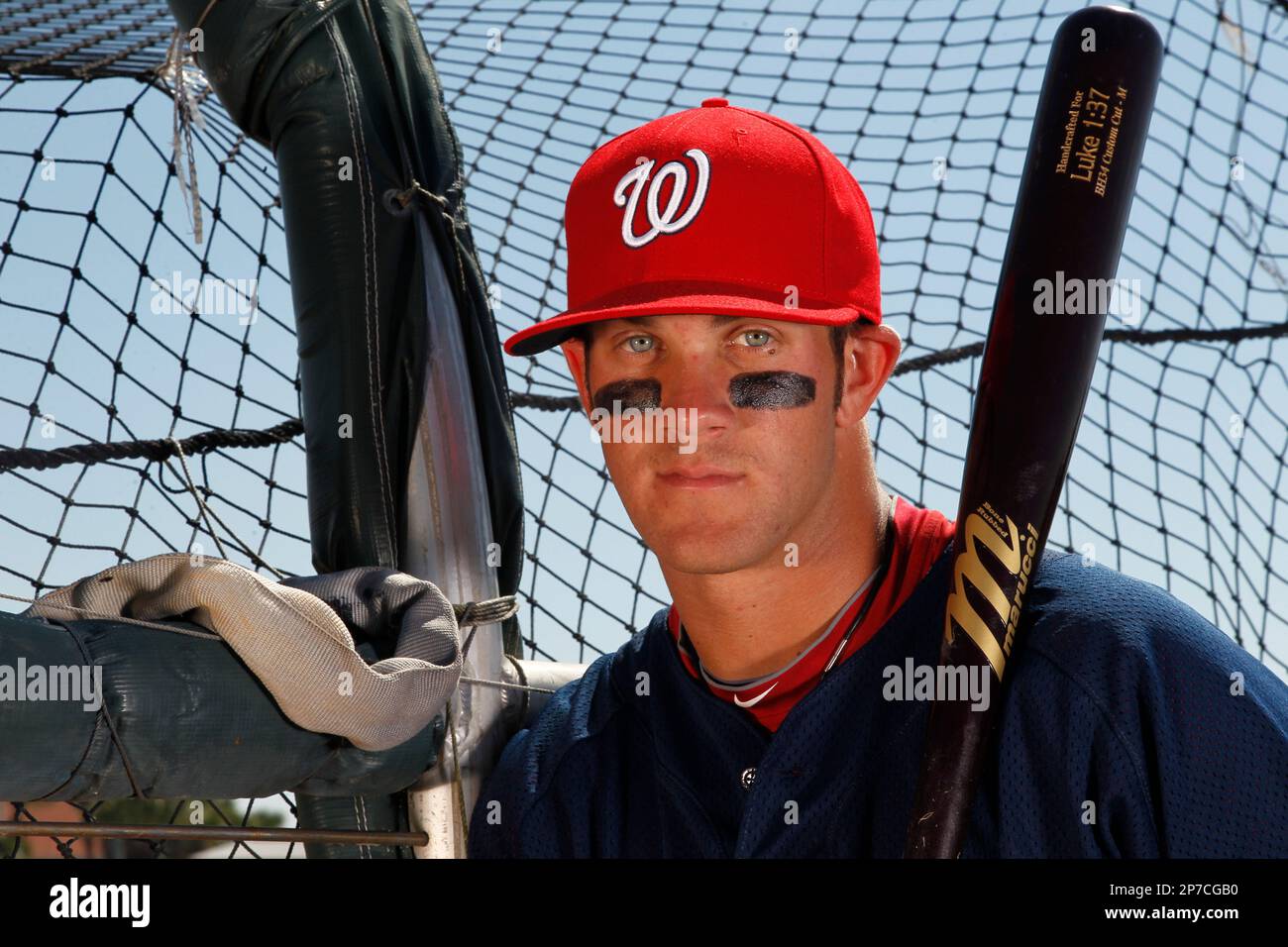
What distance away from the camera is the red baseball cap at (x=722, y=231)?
1.21 m

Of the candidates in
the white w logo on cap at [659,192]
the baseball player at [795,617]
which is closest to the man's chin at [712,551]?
the baseball player at [795,617]

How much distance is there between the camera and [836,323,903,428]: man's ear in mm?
1267

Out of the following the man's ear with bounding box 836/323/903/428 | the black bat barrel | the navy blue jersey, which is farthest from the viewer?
the man's ear with bounding box 836/323/903/428

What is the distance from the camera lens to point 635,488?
1231mm

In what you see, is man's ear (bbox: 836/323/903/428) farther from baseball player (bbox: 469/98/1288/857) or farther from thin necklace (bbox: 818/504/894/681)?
thin necklace (bbox: 818/504/894/681)

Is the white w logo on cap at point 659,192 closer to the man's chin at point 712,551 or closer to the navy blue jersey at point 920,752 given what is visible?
the man's chin at point 712,551

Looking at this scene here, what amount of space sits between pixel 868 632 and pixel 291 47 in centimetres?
83

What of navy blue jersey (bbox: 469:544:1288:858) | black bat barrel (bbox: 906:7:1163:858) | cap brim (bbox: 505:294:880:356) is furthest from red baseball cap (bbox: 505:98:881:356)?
navy blue jersey (bbox: 469:544:1288:858)

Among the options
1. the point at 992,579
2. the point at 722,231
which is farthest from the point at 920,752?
the point at 722,231

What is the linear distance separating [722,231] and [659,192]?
8cm

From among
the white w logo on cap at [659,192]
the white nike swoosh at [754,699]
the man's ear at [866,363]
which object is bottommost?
the white nike swoosh at [754,699]

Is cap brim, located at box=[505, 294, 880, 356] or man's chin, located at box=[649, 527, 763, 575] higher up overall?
cap brim, located at box=[505, 294, 880, 356]

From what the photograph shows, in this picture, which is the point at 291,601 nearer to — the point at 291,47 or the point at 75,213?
the point at 291,47
